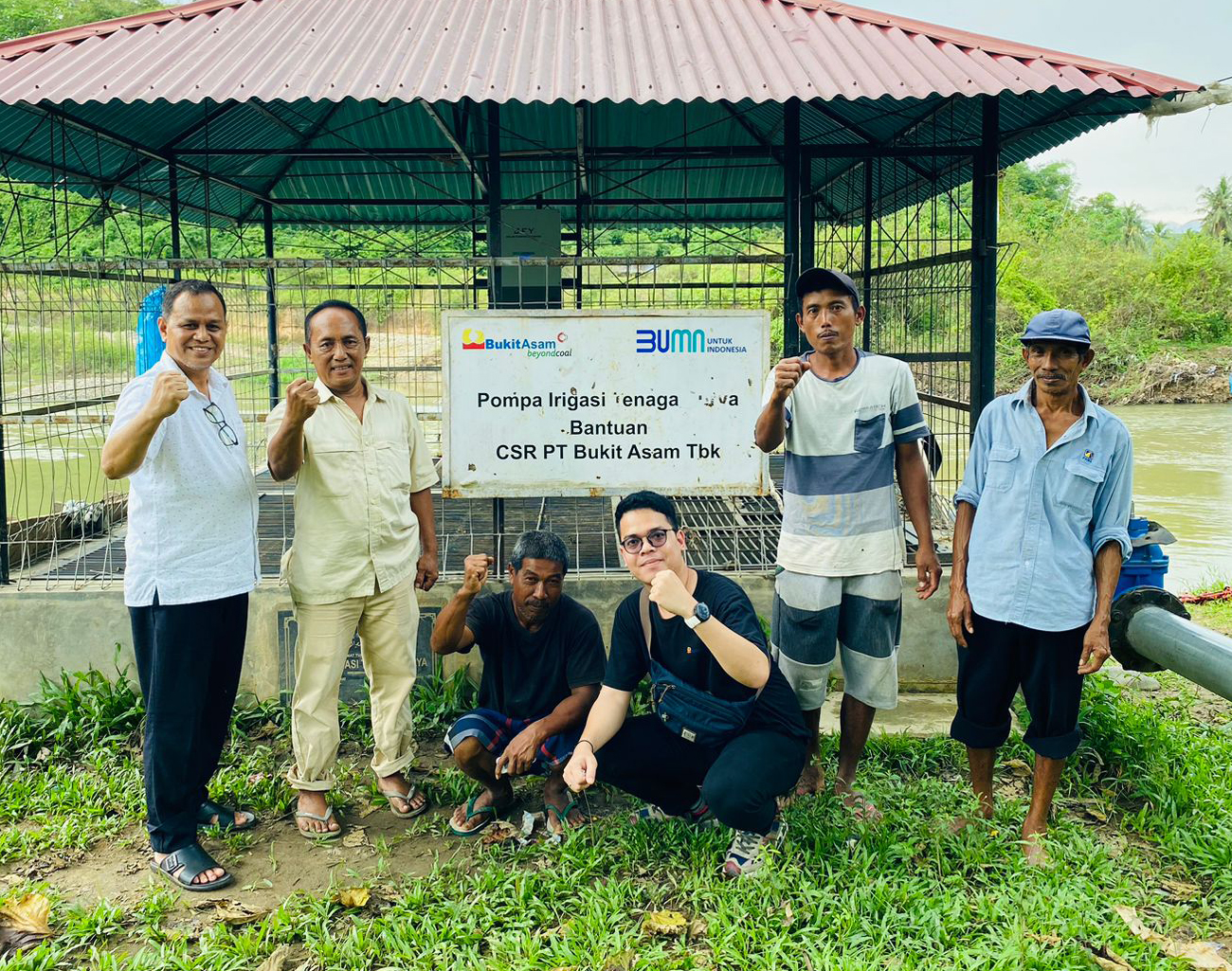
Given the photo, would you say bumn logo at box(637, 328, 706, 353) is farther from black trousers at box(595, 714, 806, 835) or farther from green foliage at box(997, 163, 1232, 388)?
green foliage at box(997, 163, 1232, 388)

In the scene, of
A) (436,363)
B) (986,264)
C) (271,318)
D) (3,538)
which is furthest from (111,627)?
(271,318)

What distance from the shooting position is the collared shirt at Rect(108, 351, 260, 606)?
3.59 metres

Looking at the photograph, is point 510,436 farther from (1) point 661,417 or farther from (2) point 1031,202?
(2) point 1031,202

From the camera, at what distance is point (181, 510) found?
3.62 metres

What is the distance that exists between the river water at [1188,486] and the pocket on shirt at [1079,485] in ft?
13.6

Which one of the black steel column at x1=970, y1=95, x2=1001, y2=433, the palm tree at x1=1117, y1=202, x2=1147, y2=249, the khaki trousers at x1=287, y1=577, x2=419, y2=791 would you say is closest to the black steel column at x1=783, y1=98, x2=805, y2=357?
the black steel column at x1=970, y1=95, x2=1001, y2=433

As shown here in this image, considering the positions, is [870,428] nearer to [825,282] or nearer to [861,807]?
[825,282]

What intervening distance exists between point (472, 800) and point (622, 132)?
7.36 meters

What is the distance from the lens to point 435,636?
396cm

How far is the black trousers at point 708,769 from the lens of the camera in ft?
11.5

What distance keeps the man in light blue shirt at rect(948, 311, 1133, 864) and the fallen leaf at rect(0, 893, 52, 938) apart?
3229 mm

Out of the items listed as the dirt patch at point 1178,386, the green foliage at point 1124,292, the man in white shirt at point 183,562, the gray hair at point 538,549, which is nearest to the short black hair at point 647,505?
the gray hair at point 538,549

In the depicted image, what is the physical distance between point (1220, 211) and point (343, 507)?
71.9 meters

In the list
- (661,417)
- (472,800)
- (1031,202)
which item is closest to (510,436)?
(661,417)
